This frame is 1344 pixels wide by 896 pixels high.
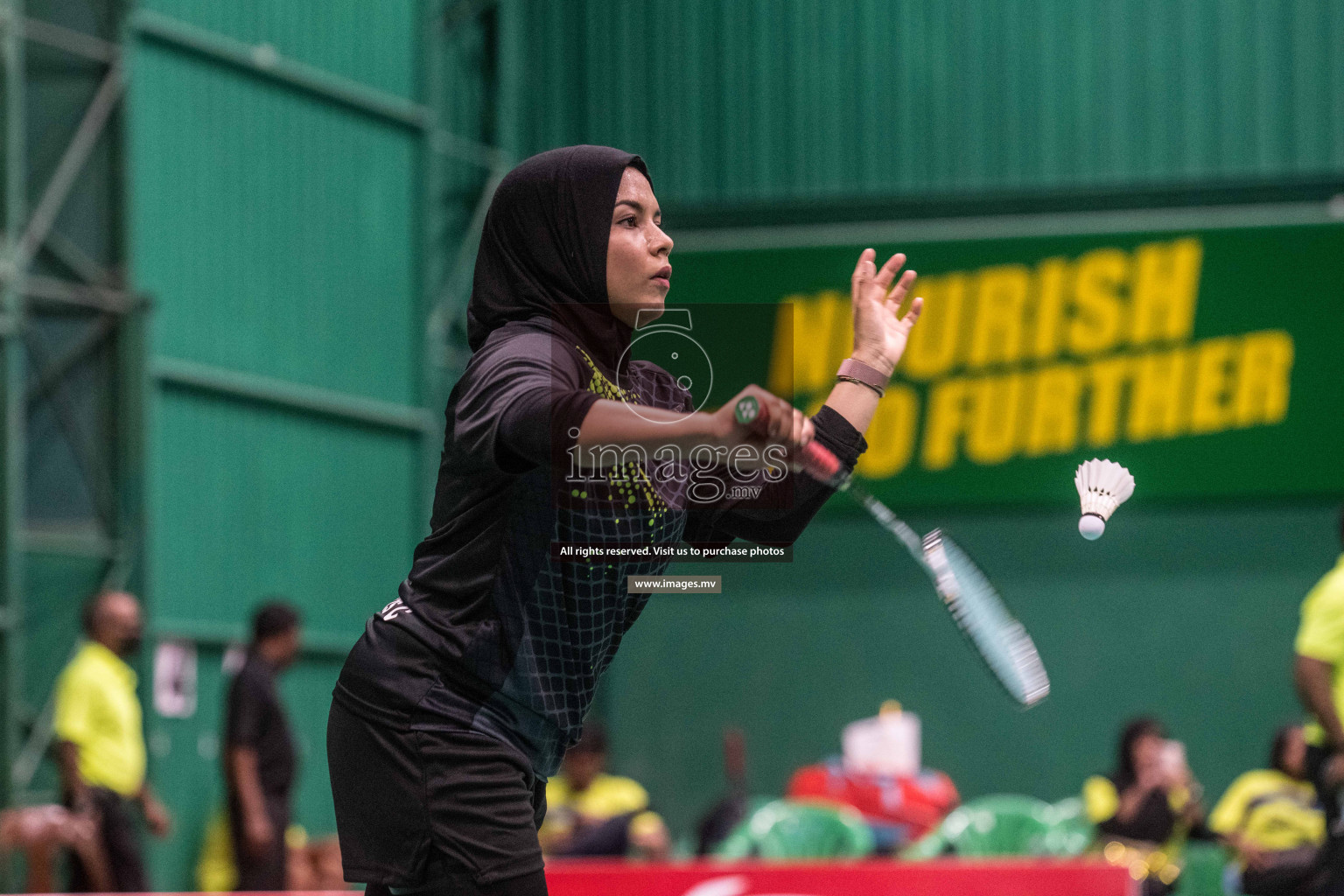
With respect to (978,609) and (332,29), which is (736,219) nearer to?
(332,29)

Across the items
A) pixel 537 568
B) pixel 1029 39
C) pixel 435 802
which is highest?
pixel 1029 39

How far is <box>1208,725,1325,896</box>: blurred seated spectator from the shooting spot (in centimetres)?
505

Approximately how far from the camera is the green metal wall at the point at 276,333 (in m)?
9.14

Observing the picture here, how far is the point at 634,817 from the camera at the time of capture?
307 inches

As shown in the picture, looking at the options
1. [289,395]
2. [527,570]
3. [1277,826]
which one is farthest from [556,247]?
[289,395]

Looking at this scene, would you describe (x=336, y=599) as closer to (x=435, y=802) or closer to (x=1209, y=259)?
(x=1209, y=259)

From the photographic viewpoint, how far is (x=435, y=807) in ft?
6.44

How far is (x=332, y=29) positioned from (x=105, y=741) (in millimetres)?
5154

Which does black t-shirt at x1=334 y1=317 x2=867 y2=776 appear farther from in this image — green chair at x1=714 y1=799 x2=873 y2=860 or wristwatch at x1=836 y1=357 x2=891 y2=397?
green chair at x1=714 y1=799 x2=873 y2=860

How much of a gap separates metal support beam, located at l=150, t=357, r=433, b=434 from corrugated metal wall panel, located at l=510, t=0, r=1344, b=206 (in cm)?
226

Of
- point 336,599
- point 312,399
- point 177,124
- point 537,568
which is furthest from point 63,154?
point 537,568

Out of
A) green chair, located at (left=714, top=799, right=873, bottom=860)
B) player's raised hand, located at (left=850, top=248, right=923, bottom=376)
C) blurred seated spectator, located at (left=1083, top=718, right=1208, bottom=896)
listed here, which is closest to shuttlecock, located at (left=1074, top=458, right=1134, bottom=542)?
player's raised hand, located at (left=850, top=248, right=923, bottom=376)

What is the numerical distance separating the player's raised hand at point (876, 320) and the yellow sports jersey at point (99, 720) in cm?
546

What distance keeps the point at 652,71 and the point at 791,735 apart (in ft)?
14.3
